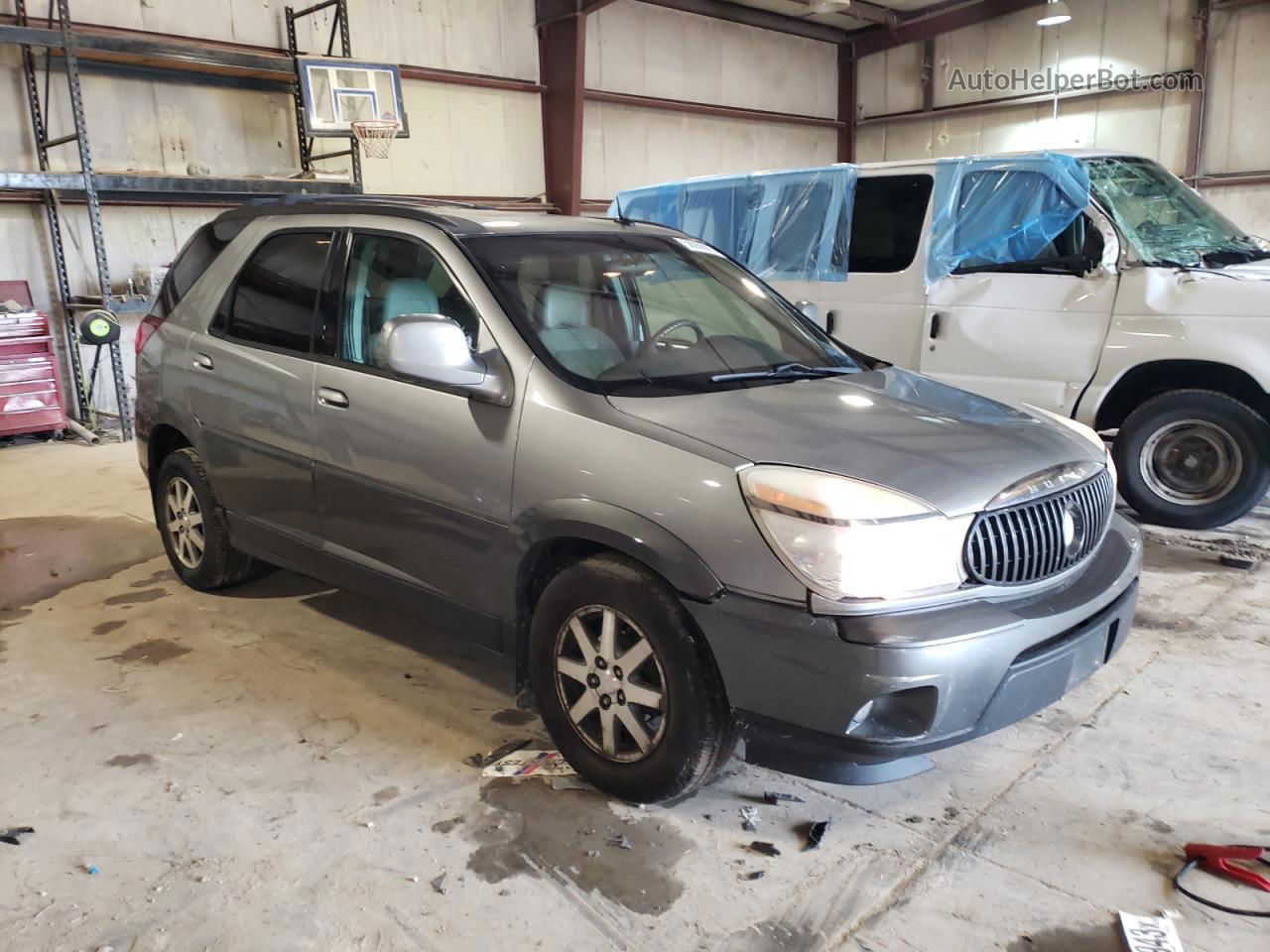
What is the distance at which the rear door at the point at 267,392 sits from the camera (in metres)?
3.30

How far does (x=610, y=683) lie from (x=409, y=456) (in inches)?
37.2

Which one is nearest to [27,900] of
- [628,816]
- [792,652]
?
[628,816]

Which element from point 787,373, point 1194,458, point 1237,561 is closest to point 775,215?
point 1194,458

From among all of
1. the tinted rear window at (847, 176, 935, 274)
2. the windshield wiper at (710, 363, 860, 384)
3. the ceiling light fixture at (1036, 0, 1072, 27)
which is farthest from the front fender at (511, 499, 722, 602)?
the ceiling light fixture at (1036, 0, 1072, 27)

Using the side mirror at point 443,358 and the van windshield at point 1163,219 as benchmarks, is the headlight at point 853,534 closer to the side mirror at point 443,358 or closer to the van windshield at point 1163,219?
the side mirror at point 443,358

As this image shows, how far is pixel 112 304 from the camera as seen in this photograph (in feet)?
26.9

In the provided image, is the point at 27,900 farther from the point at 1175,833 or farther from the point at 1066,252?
the point at 1066,252

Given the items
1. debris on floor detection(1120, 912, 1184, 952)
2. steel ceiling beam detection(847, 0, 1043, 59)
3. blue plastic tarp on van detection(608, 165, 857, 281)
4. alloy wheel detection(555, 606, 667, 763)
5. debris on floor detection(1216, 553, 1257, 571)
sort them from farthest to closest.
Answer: steel ceiling beam detection(847, 0, 1043, 59) → blue plastic tarp on van detection(608, 165, 857, 281) → debris on floor detection(1216, 553, 1257, 571) → alloy wheel detection(555, 606, 667, 763) → debris on floor detection(1120, 912, 1184, 952)

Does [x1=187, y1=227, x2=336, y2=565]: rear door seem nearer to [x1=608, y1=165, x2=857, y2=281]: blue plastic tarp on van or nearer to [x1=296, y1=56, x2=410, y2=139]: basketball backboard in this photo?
[x1=608, y1=165, x2=857, y2=281]: blue plastic tarp on van

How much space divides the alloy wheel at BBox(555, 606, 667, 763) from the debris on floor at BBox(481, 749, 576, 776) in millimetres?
213

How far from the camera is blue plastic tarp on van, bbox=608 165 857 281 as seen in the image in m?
5.80

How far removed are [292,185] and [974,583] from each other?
27.3 ft

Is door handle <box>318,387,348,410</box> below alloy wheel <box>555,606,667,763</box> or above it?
above

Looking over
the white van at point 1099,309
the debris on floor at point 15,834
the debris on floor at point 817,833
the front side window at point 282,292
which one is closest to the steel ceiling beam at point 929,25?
the white van at point 1099,309
